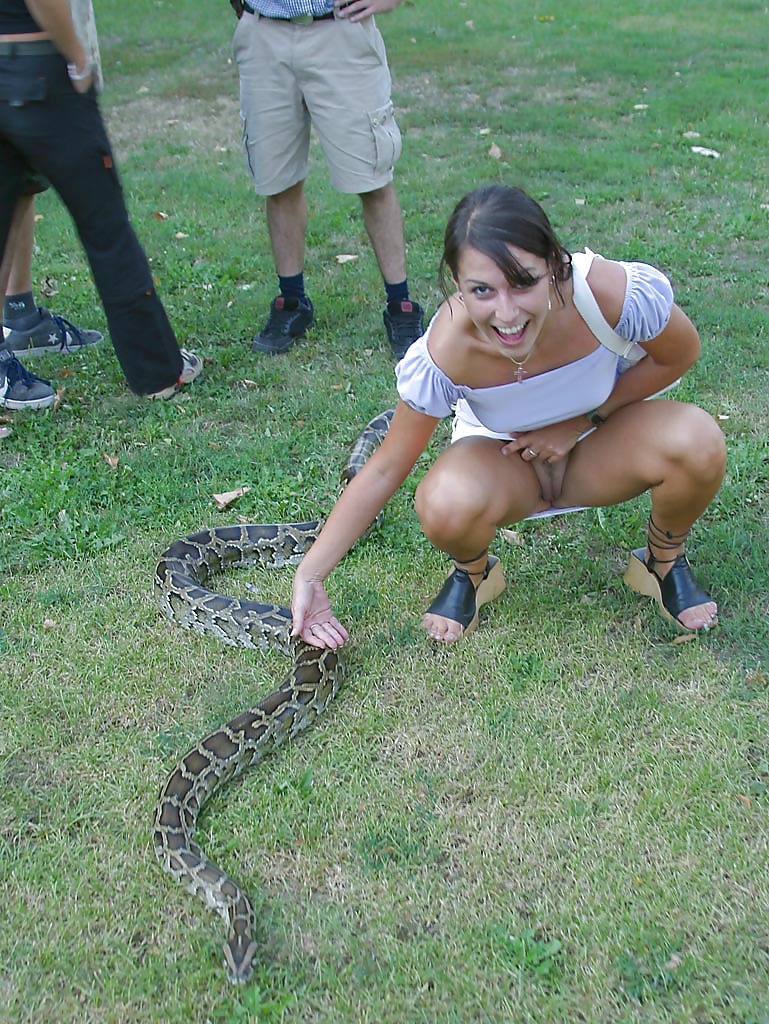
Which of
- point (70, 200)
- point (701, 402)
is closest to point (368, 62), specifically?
point (70, 200)

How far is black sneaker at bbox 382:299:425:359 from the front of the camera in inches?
237

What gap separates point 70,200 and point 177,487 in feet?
5.12

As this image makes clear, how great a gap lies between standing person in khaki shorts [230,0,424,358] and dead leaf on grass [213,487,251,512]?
146cm

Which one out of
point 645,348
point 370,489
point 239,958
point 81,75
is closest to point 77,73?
point 81,75

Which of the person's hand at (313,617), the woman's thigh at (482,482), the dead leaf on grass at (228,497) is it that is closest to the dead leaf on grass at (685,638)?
the woman's thigh at (482,482)

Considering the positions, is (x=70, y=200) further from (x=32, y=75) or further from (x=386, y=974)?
(x=386, y=974)

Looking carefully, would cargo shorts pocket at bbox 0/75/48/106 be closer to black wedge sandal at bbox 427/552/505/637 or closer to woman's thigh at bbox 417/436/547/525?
woman's thigh at bbox 417/436/547/525

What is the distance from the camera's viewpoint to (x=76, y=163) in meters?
5.04

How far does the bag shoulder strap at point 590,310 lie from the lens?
3.31m

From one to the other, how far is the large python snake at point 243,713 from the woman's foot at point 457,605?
408 mm

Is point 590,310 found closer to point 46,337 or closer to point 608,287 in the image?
point 608,287

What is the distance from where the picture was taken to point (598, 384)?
353cm

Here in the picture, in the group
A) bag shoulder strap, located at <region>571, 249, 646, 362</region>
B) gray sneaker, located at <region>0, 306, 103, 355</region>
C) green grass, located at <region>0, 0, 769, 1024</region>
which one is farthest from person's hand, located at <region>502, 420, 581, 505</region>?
gray sneaker, located at <region>0, 306, 103, 355</region>

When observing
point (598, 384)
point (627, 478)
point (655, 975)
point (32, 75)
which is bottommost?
point (655, 975)
